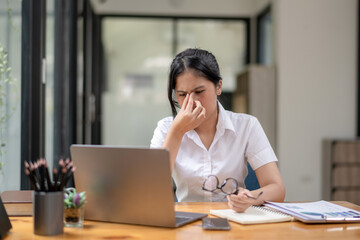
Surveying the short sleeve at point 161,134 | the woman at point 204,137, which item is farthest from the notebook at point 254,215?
the short sleeve at point 161,134

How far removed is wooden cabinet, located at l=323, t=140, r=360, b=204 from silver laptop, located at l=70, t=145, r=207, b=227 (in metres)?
3.77

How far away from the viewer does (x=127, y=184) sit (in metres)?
1.28

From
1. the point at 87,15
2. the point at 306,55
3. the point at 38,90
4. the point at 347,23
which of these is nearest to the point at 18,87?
the point at 38,90

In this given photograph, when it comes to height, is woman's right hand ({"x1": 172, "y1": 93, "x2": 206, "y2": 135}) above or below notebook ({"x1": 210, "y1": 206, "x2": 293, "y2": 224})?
above

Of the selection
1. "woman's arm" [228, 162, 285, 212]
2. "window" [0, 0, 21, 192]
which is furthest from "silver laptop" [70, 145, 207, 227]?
"window" [0, 0, 21, 192]

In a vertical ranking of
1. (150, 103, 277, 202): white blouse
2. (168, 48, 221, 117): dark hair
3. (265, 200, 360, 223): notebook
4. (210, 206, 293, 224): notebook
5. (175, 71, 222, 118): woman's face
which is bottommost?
(210, 206, 293, 224): notebook

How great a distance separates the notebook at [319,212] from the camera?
1.35m

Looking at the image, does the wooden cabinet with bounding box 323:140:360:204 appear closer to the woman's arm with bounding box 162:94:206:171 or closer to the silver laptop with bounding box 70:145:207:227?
the woman's arm with bounding box 162:94:206:171

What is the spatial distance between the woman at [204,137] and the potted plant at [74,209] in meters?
0.59

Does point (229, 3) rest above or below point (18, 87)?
above

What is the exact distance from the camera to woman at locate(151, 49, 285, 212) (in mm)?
1878

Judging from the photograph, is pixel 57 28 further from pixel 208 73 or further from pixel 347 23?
pixel 347 23

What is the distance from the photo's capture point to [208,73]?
6.25 ft

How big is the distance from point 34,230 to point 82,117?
12.3 feet
